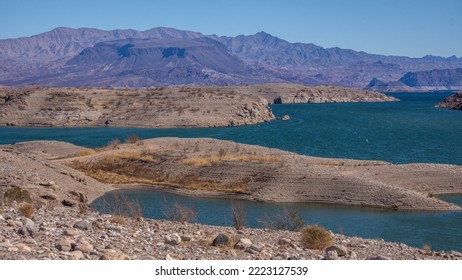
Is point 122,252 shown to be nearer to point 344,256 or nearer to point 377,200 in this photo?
point 344,256

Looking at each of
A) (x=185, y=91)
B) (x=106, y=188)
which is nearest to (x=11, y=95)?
(x=185, y=91)

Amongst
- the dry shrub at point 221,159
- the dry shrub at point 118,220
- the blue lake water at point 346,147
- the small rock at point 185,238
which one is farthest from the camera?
the dry shrub at point 221,159

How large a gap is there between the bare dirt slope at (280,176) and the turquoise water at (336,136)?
1168cm

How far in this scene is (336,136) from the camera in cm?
7575

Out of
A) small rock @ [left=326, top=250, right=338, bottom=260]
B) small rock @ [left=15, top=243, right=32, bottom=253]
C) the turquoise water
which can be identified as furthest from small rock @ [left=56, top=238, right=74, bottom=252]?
the turquoise water

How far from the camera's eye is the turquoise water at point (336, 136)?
58791 mm

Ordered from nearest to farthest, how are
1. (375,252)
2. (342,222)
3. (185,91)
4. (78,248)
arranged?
(78,248), (375,252), (342,222), (185,91)

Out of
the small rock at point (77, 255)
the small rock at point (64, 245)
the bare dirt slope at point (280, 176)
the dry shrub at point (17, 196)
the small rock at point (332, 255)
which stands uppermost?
the small rock at point (77, 255)

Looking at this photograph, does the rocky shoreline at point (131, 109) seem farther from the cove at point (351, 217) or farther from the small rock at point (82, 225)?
the small rock at point (82, 225)

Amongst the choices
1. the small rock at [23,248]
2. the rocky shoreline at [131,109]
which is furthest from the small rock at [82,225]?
the rocky shoreline at [131,109]

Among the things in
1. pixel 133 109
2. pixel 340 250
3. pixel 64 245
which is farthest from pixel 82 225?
pixel 133 109

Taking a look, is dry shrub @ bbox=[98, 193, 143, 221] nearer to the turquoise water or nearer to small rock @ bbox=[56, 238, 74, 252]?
small rock @ bbox=[56, 238, 74, 252]
